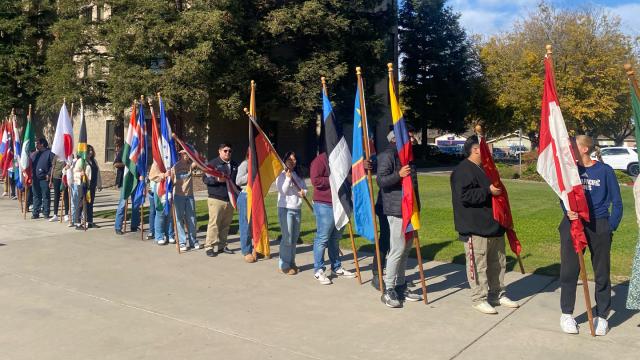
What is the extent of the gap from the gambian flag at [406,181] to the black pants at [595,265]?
1549mm

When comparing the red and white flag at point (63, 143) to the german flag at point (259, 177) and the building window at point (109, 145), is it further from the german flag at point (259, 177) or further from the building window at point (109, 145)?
the building window at point (109, 145)

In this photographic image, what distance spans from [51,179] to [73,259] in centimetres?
492

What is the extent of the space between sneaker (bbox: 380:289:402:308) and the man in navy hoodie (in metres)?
1.67

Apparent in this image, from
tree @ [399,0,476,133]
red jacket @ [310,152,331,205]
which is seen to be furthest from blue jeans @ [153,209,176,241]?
tree @ [399,0,476,133]

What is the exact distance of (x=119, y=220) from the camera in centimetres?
1139

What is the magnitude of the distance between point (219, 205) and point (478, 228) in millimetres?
4575

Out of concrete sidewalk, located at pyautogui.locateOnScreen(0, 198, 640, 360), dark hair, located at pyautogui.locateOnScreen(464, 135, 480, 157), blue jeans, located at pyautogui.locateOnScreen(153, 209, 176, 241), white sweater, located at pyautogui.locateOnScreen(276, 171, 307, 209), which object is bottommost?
concrete sidewalk, located at pyautogui.locateOnScreen(0, 198, 640, 360)

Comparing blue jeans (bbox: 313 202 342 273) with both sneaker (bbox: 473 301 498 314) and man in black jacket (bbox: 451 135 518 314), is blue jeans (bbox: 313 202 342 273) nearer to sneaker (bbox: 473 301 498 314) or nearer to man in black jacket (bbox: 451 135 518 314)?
man in black jacket (bbox: 451 135 518 314)

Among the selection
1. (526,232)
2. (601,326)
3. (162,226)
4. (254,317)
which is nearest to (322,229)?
(254,317)

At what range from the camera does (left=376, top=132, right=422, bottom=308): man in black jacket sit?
6.40 m

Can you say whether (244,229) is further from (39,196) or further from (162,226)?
(39,196)

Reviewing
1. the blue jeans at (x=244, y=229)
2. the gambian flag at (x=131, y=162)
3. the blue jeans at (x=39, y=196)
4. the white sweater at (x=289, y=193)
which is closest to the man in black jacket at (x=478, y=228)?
the white sweater at (x=289, y=193)

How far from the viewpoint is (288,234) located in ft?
25.8

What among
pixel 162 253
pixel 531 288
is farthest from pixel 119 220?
pixel 531 288
